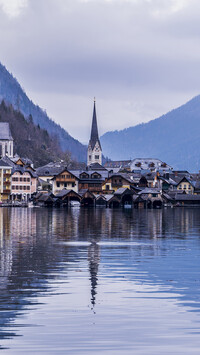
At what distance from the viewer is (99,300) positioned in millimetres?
25391

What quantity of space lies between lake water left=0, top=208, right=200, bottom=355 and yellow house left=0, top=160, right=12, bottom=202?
13044cm

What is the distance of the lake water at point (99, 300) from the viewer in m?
19.2

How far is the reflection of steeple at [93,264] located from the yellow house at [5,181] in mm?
127665

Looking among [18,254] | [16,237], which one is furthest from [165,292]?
[16,237]

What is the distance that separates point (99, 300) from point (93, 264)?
35.5 ft

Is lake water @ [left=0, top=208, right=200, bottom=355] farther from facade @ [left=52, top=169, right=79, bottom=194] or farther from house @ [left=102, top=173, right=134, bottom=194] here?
house @ [left=102, top=173, right=134, bottom=194]

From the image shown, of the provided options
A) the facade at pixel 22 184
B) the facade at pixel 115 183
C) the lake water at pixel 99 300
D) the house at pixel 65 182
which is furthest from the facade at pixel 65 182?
the lake water at pixel 99 300

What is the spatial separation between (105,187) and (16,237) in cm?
12458

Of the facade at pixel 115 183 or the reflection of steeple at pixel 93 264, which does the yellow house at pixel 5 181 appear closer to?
the facade at pixel 115 183

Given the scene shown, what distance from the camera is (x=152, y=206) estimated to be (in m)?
166

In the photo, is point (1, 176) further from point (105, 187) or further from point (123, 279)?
point (123, 279)

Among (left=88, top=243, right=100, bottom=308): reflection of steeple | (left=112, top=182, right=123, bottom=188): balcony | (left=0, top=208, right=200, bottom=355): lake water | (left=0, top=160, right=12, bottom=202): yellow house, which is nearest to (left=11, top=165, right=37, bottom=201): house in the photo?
(left=0, top=160, right=12, bottom=202): yellow house

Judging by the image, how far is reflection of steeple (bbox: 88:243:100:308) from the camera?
89.1 feet

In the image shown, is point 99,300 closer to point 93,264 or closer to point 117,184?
point 93,264
